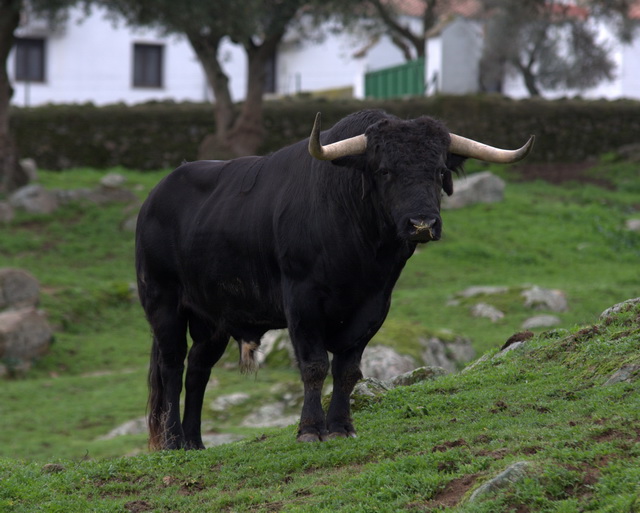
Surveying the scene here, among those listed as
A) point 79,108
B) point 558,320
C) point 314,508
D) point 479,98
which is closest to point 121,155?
point 79,108

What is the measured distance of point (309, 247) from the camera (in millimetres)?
7234

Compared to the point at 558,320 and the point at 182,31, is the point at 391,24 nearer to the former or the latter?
the point at 182,31

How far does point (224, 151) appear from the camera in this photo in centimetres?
2627

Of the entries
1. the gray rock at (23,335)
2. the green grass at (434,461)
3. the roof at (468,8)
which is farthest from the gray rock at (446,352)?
the roof at (468,8)

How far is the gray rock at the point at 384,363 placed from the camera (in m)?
13.5

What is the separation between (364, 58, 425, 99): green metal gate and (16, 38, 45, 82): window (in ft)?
47.6

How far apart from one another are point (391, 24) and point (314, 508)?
29.8m

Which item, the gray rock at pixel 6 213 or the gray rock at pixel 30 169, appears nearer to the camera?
the gray rock at pixel 6 213

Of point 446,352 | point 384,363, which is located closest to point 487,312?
point 446,352

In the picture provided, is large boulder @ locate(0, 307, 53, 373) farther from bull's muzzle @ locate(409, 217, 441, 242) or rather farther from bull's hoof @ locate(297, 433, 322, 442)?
bull's muzzle @ locate(409, 217, 441, 242)

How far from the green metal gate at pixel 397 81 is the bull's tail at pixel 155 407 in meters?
25.5

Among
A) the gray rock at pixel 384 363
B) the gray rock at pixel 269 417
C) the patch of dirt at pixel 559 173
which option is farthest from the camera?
the patch of dirt at pixel 559 173

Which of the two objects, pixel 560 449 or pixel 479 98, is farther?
pixel 479 98

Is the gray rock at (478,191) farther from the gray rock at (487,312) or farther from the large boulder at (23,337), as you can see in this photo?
the large boulder at (23,337)
